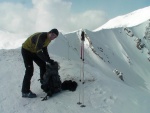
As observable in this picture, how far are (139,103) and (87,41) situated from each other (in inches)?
2586

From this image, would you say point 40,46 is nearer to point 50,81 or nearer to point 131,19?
point 50,81

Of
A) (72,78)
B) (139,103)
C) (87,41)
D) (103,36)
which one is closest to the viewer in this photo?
(139,103)

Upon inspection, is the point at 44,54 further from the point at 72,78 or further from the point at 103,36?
the point at 103,36

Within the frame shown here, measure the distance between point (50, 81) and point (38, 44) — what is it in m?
1.46

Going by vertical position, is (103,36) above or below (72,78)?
above

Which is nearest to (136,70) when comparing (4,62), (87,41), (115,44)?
(115,44)

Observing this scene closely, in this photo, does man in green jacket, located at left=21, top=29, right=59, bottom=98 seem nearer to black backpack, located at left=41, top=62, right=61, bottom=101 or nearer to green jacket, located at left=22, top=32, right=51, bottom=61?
green jacket, located at left=22, top=32, right=51, bottom=61

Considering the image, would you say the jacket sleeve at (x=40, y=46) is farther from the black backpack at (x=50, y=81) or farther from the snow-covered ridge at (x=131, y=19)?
the snow-covered ridge at (x=131, y=19)

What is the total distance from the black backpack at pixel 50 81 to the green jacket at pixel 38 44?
0.49 m

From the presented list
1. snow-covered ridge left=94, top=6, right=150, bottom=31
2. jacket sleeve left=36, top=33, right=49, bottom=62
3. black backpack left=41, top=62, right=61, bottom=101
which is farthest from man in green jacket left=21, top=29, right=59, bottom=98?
snow-covered ridge left=94, top=6, right=150, bottom=31

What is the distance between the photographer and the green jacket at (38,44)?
870 cm

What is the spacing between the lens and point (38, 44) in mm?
8695

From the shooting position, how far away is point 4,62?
13523 mm

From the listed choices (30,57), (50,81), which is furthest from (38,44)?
(50,81)
